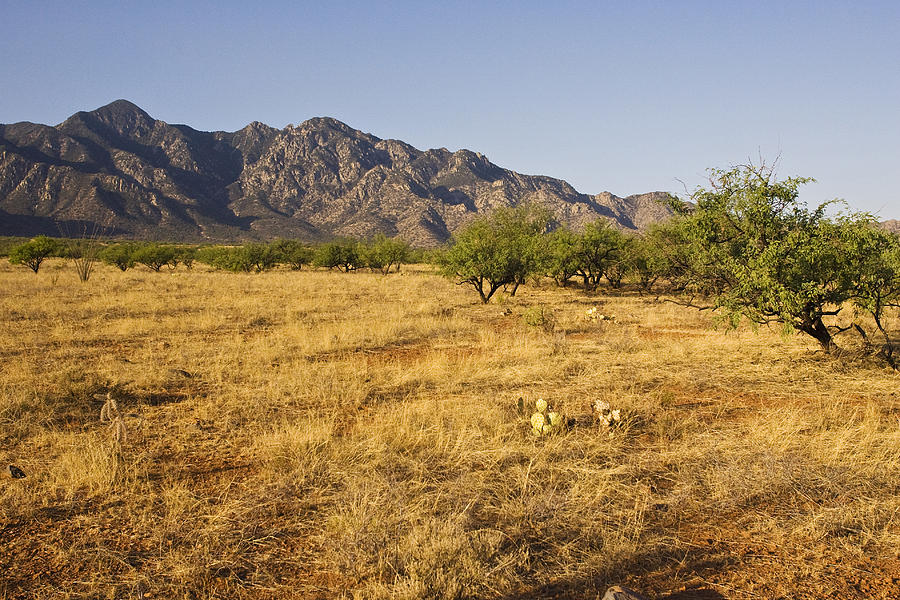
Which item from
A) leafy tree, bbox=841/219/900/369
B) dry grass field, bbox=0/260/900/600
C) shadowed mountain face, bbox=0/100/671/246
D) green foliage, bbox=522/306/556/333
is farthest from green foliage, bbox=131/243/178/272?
shadowed mountain face, bbox=0/100/671/246

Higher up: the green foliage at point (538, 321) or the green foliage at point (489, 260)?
the green foliage at point (489, 260)

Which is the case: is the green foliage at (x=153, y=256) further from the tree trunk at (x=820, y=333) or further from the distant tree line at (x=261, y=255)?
the tree trunk at (x=820, y=333)

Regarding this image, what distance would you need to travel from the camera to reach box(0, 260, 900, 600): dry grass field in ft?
11.1

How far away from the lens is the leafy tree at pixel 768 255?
324 inches

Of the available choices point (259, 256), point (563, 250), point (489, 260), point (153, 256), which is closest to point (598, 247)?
point (563, 250)

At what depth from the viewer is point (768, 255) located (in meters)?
8.28

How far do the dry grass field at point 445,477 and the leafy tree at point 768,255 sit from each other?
1324 mm

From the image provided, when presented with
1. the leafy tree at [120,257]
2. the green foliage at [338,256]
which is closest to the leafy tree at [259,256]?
the green foliage at [338,256]

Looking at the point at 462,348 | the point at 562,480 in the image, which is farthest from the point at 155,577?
the point at 462,348

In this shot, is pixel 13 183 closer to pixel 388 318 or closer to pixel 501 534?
pixel 388 318

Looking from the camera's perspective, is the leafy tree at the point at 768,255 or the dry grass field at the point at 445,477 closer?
the dry grass field at the point at 445,477

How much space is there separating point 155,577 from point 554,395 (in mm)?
5964

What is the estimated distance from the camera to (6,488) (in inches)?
179

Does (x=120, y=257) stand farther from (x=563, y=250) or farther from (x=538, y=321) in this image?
(x=538, y=321)
